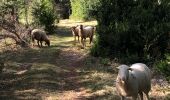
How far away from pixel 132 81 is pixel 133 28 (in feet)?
32.3

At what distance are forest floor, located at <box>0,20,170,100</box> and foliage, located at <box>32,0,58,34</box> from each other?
13.0m

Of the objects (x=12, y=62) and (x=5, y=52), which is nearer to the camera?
(x=12, y=62)

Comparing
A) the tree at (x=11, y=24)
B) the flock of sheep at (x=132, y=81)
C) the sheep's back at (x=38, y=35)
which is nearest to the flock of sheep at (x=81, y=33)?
the sheep's back at (x=38, y=35)

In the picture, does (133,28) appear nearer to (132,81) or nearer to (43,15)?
(132,81)

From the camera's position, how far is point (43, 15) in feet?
128

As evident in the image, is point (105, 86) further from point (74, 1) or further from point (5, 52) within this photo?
point (74, 1)

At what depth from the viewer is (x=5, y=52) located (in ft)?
91.7

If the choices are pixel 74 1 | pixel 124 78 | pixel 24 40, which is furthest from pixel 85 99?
pixel 74 1

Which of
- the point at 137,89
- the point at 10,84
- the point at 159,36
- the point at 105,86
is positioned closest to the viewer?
the point at 137,89

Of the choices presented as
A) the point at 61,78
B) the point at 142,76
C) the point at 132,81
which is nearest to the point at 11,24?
the point at 61,78

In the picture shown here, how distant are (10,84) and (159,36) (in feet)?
26.2

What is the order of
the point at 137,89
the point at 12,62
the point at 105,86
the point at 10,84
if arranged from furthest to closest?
the point at 12,62 → the point at 10,84 → the point at 105,86 → the point at 137,89

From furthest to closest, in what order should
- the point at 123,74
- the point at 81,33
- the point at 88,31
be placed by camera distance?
the point at 88,31, the point at 81,33, the point at 123,74

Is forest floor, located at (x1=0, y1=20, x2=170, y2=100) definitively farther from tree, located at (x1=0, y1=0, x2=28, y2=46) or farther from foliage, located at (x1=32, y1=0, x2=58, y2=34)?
foliage, located at (x1=32, y1=0, x2=58, y2=34)
